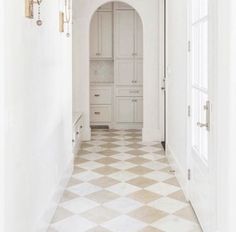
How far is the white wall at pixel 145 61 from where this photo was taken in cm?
749

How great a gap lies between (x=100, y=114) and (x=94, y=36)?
1.68 meters

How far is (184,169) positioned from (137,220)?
948 mm

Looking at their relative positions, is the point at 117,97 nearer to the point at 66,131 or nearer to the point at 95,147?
the point at 95,147

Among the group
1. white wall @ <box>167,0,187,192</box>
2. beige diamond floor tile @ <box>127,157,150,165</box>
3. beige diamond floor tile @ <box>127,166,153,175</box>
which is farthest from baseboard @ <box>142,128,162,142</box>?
beige diamond floor tile @ <box>127,166,153,175</box>

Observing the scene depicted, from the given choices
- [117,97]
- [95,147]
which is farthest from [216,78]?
[117,97]

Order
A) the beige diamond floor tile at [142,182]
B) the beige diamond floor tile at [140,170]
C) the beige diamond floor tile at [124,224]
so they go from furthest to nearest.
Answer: the beige diamond floor tile at [140,170]
the beige diamond floor tile at [142,182]
the beige diamond floor tile at [124,224]

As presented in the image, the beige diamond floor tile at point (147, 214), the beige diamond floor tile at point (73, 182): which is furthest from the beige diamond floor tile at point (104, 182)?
the beige diamond floor tile at point (147, 214)

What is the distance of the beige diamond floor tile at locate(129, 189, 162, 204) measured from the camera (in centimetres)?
434

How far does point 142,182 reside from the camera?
502 cm

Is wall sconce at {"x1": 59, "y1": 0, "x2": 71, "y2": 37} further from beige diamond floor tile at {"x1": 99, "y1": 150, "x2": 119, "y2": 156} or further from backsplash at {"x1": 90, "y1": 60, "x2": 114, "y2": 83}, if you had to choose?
backsplash at {"x1": 90, "y1": 60, "x2": 114, "y2": 83}

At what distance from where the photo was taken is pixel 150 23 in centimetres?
749

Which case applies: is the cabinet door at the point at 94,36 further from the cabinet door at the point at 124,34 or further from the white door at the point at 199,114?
the white door at the point at 199,114

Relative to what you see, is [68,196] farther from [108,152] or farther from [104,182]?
[108,152]

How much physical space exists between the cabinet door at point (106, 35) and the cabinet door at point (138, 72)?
2.06 feet
